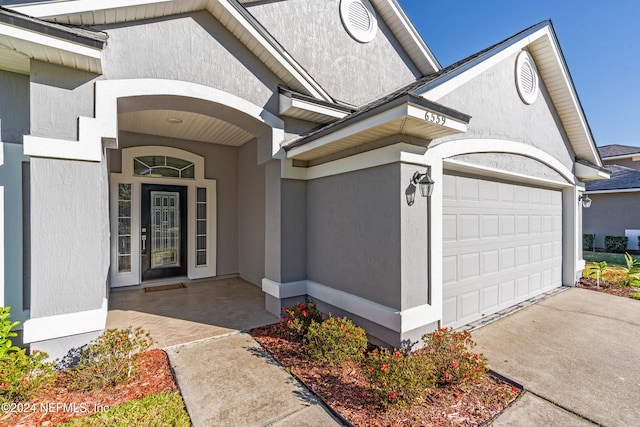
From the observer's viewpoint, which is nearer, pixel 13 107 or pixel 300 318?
pixel 13 107

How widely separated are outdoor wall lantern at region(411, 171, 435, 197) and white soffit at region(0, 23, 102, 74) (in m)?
4.67

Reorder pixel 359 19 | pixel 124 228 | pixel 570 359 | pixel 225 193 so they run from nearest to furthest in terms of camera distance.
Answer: pixel 570 359 < pixel 124 228 < pixel 359 19 < pixel 225 193

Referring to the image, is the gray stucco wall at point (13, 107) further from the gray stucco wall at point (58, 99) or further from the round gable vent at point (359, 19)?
the round gable vent at point (359, 19)

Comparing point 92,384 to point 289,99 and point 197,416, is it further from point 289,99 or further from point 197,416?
point 289,99

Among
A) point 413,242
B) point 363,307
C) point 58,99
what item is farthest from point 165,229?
point 413,242

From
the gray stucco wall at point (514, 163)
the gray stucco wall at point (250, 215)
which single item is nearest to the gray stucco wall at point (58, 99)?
the gray stucco wall at point (250, 215)

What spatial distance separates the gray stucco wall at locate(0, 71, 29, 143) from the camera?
4367 mm

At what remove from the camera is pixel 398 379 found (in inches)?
127

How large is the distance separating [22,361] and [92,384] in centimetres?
80

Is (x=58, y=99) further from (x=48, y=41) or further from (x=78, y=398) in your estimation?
(x=78, y=398)

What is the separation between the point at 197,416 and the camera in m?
3.18

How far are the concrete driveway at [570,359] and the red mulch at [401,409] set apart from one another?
0.24m

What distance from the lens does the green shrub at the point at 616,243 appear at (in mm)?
16078

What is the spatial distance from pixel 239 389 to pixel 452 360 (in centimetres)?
271
